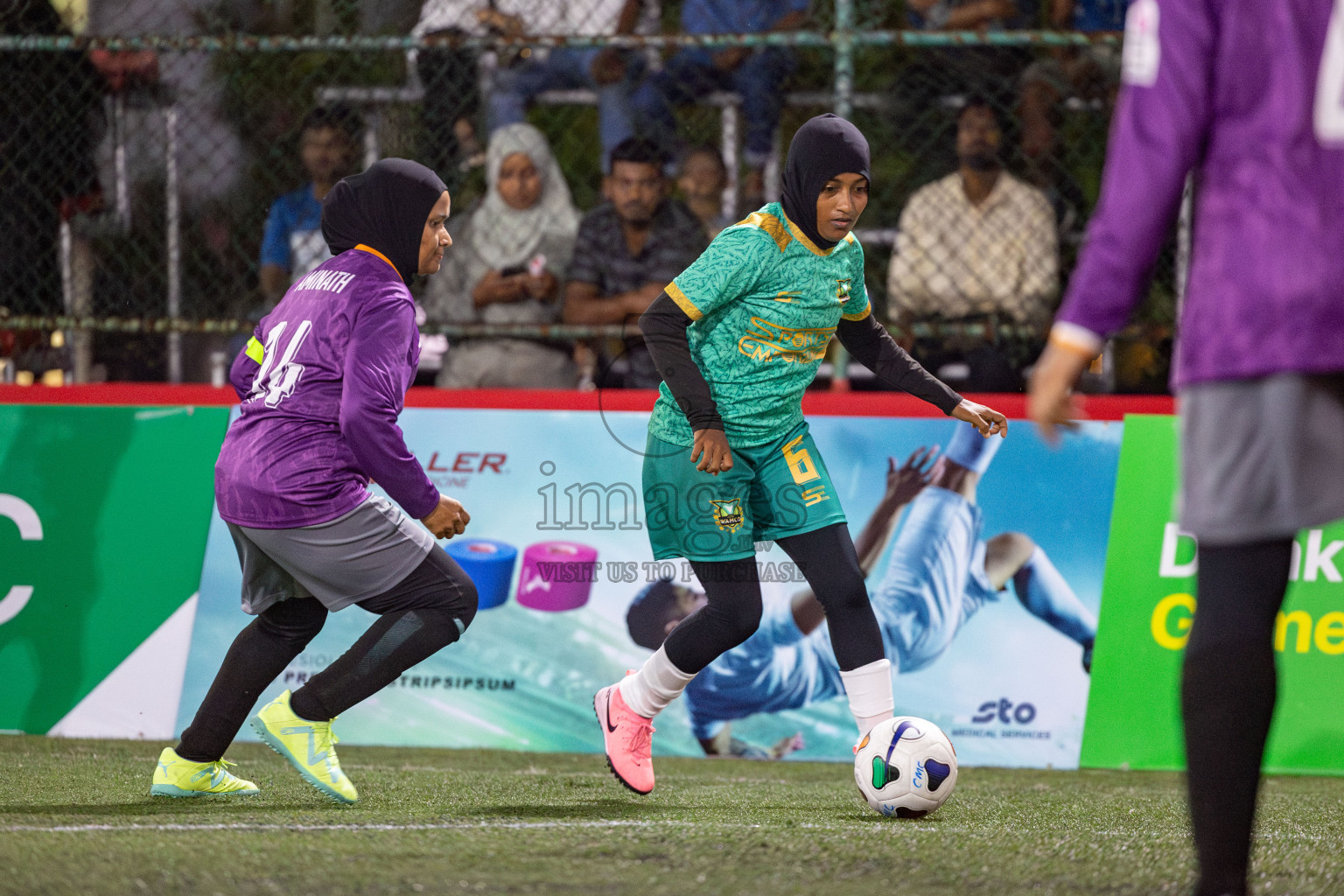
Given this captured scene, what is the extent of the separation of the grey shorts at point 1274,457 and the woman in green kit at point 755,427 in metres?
1.85

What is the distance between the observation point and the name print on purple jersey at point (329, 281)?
3.71 metres

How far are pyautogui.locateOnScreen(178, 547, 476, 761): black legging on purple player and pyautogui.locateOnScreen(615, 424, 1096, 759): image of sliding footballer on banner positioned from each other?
67.8 inches

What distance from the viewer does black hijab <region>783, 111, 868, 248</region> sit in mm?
3938

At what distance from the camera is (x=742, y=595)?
406cm

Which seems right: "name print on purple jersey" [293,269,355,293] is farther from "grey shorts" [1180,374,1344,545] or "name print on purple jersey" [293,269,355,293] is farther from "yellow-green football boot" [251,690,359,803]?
"grey shorts" [1180,374,1344,545]

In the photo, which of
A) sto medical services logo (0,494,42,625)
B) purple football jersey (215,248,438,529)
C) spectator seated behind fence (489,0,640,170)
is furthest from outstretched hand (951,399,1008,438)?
sto medical services logo (0,494,42,625)

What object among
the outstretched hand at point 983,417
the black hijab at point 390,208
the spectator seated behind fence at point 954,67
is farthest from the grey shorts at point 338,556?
the spectator seated behind fence at point 954,67

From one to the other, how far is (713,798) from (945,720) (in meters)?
1.56

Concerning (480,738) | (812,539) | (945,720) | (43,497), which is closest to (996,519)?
(945,720)

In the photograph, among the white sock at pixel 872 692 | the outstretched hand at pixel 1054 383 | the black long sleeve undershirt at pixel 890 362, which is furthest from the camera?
the black long sleeve undershirt at pixel 890 362

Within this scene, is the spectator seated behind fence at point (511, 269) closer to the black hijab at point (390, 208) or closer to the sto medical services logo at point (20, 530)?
the sto medical services logo at point (20, 530)

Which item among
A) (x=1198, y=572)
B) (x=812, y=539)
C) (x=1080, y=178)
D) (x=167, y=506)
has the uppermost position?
(x=1080, y=178)

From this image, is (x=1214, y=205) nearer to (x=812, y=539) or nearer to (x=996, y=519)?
(x=812, y=539)

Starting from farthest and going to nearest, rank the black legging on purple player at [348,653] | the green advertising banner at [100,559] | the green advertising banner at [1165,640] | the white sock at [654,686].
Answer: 1. the green advertising banner at [100,559]
2. the green advertising banner at [1165,640]
3. the white sock at [654,686]
4. the black legging on purple player at [348,653]
